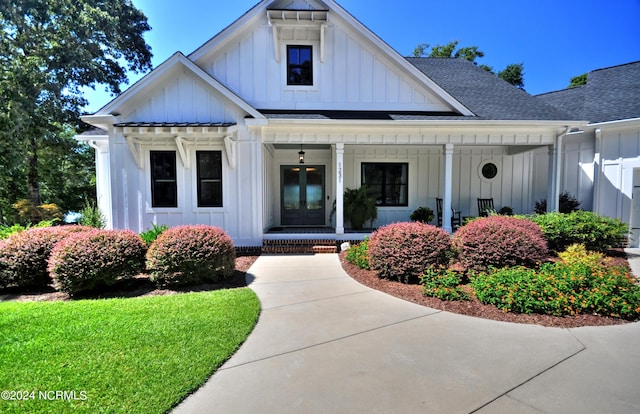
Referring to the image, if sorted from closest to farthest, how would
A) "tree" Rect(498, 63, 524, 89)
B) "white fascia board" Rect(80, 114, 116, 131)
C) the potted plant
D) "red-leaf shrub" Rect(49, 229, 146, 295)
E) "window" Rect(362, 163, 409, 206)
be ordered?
"red-leaf shrub" Rect(49, 229, 146, 295) → "white fascia board" Rect(80, 114, 116, 131) → the potted plant → "window" Rect(362, 163, 409, 206) → "tree" Rect(498, 63, 524, 89)

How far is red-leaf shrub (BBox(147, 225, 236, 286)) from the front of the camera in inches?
219

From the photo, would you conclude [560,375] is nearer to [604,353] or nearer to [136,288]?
[604,353]

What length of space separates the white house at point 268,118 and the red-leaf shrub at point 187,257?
118 inches

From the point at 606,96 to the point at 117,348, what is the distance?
50.5 ft

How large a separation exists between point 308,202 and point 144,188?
5611 mm

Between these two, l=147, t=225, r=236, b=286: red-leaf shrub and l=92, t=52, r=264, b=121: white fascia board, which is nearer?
l=147, t=225, r=236, b=286: red-leaf shrub

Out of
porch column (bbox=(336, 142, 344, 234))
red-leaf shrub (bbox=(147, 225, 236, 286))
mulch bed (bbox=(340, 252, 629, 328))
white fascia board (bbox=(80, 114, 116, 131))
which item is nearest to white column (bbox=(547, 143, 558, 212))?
porch column (bbox=(336, 142, 344, 234))

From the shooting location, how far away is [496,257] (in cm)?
574

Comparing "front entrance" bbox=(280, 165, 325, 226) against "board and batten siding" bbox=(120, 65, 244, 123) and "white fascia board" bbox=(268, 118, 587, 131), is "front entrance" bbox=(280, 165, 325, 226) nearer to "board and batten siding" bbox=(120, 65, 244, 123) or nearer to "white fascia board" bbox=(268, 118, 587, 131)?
Answer: "white fascia board" bbox=(268, 118, 587, 131)

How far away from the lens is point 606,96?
1086 cm

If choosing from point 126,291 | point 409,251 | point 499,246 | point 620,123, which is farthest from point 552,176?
point 126,291

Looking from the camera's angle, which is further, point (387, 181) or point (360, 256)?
point (387, 181)

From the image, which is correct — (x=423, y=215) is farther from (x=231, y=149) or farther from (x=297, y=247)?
(x=231, y=149)

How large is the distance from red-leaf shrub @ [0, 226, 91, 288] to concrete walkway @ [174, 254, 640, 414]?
4.60m
